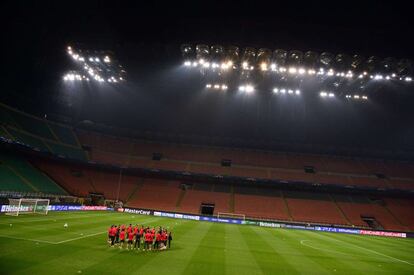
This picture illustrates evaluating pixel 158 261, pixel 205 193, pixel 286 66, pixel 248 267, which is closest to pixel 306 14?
pixel 286 66

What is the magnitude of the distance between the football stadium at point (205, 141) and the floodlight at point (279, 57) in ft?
0.73

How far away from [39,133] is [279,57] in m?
42.3

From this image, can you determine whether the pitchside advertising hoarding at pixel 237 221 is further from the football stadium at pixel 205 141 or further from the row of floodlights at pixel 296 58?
the row of floodlights at pixel 296 58

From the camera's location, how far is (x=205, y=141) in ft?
224

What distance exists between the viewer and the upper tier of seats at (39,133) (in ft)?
149

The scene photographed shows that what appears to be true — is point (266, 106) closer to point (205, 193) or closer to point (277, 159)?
point (277, 159)

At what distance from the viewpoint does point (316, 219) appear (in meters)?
50.8

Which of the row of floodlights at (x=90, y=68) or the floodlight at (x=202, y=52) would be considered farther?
the row of floodlights at (x=90, y=68)

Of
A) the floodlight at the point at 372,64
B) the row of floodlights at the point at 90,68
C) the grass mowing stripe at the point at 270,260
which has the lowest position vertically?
the grass mowing stripe at the point at 270,260

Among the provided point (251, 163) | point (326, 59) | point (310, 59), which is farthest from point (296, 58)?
point (251, 163)

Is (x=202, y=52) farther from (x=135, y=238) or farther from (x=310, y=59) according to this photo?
(x=135, y=238)

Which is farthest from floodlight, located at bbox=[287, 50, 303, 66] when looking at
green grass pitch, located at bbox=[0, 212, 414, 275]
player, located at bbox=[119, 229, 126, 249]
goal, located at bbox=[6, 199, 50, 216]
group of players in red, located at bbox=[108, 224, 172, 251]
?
goal, located at bbox=[6, 199, 50, 216]

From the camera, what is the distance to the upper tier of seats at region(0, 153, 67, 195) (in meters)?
40.2

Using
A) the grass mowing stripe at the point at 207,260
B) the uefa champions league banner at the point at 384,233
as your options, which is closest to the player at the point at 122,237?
the grass mowing stripe at the point at 207,260
